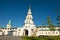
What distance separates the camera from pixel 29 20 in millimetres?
63531

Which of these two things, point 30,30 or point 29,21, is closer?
point 30,30

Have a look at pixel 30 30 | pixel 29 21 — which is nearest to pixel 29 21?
pixel 29 21

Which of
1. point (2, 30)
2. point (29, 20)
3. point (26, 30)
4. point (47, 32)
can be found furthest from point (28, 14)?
point (2, 30)

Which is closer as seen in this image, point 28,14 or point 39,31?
point 39,31

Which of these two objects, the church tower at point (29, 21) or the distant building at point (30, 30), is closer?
the distant building at point (30, 30)

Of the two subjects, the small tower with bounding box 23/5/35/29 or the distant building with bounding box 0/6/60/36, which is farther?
the small tower with bounding box 23/5/35/29

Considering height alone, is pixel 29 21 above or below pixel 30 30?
above

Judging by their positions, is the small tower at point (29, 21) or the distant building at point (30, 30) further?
the small tower at point (29, 21)

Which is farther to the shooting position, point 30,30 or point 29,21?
point 29,21

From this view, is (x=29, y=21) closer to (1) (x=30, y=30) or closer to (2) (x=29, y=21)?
(2) (x=29, y=21)

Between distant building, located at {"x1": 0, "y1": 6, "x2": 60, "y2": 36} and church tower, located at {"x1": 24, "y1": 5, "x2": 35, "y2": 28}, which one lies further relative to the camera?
church tower, located at {"x1": 24, "y1": 5, "x2": 35, "y2": 28}

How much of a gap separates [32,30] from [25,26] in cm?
504

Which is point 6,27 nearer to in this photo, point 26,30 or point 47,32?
point 26,30

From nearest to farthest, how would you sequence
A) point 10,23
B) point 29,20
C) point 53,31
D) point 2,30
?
1. point 53,31
2. point 29,20
3. point 2,30
4. point 10,23
